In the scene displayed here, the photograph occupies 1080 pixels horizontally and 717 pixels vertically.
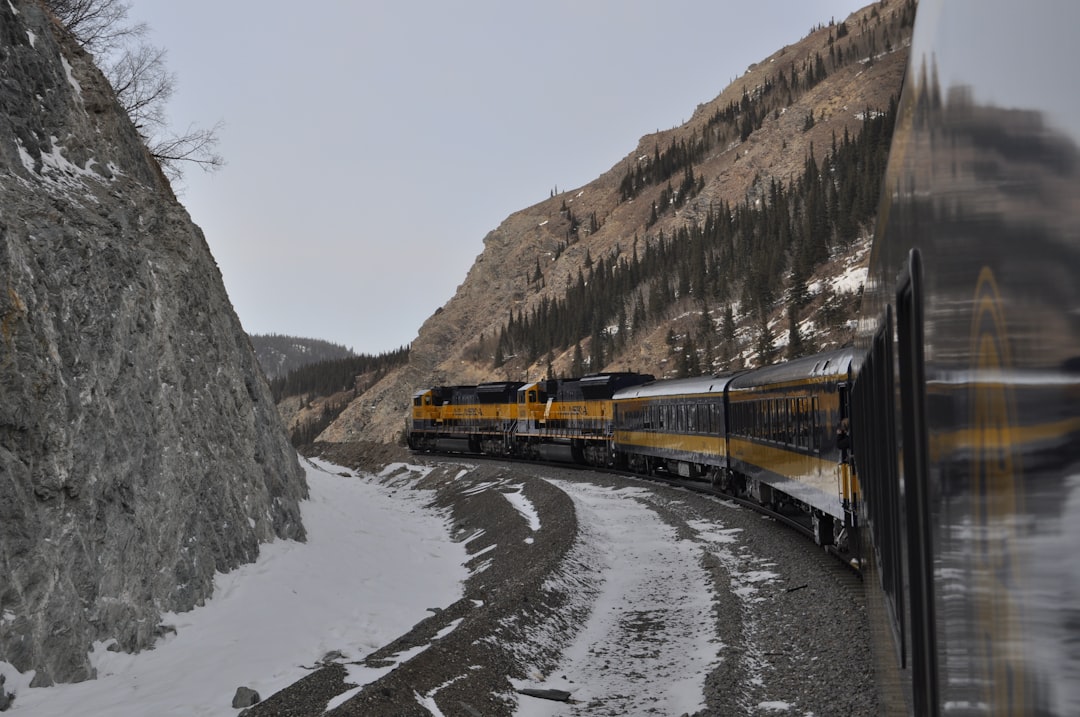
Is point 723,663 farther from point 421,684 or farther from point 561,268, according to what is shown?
point 561,268

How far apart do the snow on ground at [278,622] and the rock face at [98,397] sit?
1.16 ft

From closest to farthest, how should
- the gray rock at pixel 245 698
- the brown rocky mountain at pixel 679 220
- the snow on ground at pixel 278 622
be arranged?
the gray rock at pixel 245 698 → the snow on ground at pixel 278 622 → the brown rocky mountain at pixel 679 220

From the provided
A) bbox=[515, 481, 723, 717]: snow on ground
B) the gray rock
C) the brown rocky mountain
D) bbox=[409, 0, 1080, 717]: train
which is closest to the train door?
bbox=[409, 0, 1080, 717]: train

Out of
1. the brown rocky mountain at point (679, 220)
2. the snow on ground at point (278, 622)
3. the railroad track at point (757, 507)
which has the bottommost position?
the snow on ground at point (278, 622)

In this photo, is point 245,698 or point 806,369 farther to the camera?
point 806,369

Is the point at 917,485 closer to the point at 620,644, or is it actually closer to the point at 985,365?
the point at 985,365

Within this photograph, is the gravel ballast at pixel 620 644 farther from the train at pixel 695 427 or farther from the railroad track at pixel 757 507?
the train at pixel 695 427

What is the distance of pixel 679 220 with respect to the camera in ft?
413

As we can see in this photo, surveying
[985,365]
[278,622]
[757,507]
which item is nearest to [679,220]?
[757,507]

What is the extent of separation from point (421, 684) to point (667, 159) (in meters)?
149

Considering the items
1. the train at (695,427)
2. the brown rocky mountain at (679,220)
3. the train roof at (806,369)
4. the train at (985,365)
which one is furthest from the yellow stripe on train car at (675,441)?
the brown rocky mountain at (679,220)

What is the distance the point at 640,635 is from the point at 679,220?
386 ft

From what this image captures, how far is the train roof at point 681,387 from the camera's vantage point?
25.1m

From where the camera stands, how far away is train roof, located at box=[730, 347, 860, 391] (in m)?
12.0
